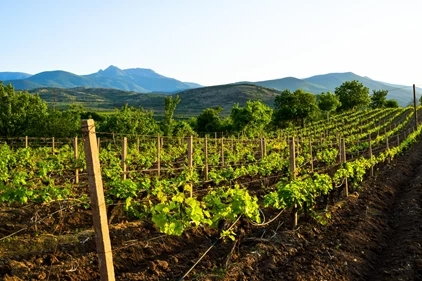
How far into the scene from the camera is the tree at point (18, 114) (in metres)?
40.0

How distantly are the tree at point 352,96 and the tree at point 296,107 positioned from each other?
663 inches

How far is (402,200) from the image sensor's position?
11625mm

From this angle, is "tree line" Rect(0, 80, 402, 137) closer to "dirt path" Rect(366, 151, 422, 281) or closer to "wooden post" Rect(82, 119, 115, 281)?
"dirt path" Rect(366, 151, 422, 281)

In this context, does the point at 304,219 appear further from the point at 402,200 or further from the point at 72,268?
the point at 72,268

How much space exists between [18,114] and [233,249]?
132 ft

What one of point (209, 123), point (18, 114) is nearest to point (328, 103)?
point (209, 123)

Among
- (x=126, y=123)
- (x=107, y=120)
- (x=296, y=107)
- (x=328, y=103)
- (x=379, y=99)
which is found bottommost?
(x=126, y=123)

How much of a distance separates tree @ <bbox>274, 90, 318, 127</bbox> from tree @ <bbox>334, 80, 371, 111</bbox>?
55.3 feet

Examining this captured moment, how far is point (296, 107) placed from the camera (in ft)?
170

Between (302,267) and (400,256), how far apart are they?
211cm

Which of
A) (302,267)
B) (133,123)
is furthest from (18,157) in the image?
(133,123)

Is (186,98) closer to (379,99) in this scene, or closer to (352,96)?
(379,99)

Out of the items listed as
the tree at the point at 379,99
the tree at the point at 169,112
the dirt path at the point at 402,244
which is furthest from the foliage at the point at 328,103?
the dirt path at the point at 402,244

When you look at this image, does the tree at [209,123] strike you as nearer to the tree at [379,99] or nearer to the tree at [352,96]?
the tree at [352,96]
